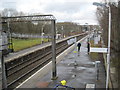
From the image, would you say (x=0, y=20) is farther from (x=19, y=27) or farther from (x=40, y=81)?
(x=19, y=27)

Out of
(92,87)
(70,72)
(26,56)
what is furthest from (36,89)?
(26,56)

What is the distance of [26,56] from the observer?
2236cm

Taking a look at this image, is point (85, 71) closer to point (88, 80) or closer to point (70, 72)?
point (70, 72)

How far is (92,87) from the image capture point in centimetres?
887

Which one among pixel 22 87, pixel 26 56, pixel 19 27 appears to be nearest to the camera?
pixel 22 87

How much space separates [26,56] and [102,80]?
13966 millimetres

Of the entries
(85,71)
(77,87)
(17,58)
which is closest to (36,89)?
(77,87)

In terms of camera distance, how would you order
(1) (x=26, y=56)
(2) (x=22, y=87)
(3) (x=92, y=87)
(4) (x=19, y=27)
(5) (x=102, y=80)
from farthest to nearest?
1. (4) (x=19, y=27)
2. (1) (x=26, y=56)
3. (5) (x=102, y=80)
4. (2) (x=22, y=87)
5. (3) (x=92, y=87)

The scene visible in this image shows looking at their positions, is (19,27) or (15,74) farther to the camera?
(19,27)

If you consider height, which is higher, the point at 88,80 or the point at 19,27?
the point at 19,27

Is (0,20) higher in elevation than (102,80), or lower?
higher

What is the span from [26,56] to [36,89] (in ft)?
44.3

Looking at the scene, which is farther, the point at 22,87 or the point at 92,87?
the point at 22,87

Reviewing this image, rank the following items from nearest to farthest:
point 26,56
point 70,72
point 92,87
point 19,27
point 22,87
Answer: point 92,87, point 22,87, point 70,72, point 26,56, point 19,27
